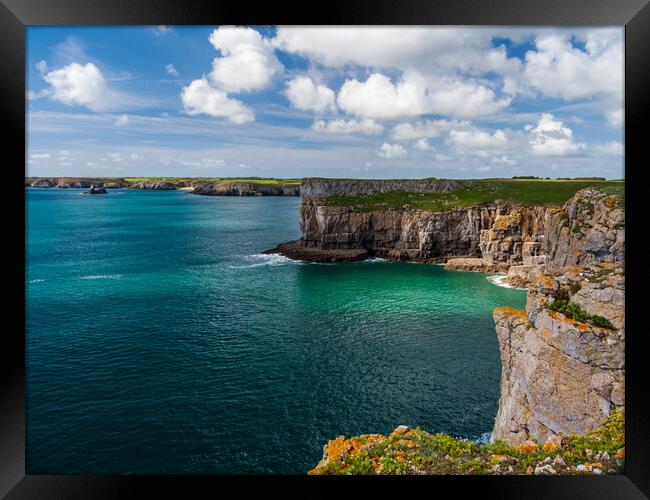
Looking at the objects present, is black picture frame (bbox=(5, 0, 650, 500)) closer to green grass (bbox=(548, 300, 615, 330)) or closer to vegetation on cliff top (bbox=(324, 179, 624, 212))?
green grass (bbox=(548, 300, 615, 330))

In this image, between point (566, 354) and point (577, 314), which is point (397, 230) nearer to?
point (577, 314)

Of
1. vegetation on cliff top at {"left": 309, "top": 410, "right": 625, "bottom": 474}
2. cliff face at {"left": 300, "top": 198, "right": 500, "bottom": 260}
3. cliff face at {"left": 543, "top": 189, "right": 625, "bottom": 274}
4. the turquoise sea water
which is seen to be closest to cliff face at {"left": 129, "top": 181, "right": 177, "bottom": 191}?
the turquoise sea water

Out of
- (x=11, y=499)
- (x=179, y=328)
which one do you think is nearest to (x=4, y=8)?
(x=11, y=499)

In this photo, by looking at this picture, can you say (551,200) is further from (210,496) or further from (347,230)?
(210,496)

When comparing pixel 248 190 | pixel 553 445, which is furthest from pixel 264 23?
pixel 248 190

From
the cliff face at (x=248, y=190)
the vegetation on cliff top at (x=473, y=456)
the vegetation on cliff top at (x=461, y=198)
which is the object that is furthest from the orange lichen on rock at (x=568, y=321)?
the cliff face at (x=248, y=190)

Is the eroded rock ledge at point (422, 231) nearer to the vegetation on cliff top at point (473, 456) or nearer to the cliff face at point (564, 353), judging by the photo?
the cliff face at point (564, 353)
